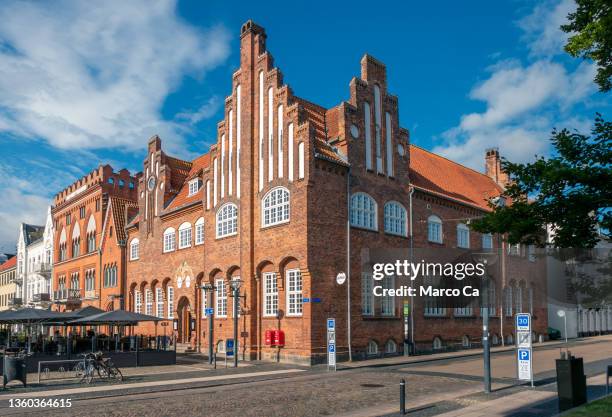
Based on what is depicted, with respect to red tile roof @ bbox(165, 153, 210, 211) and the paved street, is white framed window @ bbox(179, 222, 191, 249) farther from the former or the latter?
the paved street

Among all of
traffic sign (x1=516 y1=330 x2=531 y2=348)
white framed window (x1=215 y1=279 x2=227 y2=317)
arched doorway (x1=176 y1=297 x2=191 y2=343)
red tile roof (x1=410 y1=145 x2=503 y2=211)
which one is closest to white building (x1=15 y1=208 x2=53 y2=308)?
arched doorway (x1=176 y1=297 x2=191 y2=343)

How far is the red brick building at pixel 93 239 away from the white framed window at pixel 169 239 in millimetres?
7348

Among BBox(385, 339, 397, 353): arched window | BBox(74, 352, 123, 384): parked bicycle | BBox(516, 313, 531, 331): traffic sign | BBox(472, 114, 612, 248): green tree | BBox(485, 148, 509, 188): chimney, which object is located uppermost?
BBox(485, 148, 509, 188): chimney

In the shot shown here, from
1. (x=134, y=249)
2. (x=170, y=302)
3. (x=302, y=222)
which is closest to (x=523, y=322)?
(x=302, y=222)

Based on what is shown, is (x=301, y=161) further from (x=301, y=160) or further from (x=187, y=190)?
(x=187, y=190)

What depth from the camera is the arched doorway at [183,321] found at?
3859 cm

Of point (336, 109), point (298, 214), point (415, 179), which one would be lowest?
point (298, 214)

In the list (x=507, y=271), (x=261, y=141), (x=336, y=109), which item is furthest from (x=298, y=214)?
(x=507, y=271)

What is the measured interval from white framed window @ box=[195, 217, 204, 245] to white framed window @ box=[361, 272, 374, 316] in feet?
37.1

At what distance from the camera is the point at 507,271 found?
4278 cm

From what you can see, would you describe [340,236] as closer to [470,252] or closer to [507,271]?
[470,252]

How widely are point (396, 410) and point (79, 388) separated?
37.1 ft

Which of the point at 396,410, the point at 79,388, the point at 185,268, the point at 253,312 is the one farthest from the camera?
the point at 185,268

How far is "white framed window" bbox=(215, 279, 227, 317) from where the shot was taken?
112ft
